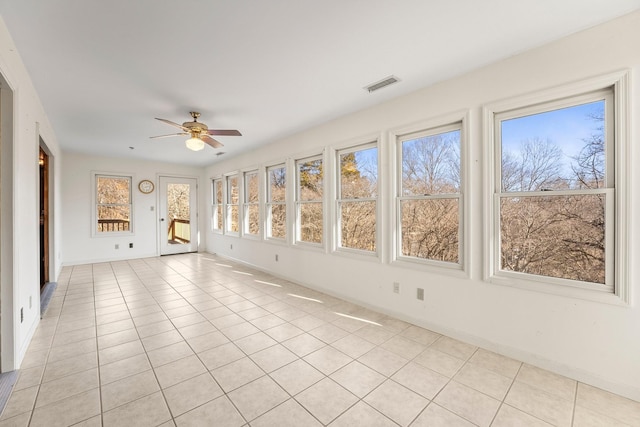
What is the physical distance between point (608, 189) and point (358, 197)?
7.69 ft

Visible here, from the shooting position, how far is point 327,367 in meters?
2.21

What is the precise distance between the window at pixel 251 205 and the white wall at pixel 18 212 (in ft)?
11.1

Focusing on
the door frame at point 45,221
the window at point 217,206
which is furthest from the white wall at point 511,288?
the door frame at point 45,221

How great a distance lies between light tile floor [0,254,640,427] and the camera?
1.69 meters

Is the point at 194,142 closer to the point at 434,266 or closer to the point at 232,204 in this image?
the point at 434,266

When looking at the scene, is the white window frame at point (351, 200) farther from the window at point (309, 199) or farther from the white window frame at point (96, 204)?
the white window frame at point (96, 204)

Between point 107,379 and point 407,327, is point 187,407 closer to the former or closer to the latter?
point 107,379

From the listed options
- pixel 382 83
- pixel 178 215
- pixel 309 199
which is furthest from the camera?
pixel 178 215

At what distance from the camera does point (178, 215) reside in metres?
7.66

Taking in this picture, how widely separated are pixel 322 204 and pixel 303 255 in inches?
35.9

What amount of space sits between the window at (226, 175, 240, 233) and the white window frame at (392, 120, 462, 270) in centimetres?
433

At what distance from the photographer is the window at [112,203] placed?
6.48 m

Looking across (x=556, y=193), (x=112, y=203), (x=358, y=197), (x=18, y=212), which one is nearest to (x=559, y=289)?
(x=556, y=193)

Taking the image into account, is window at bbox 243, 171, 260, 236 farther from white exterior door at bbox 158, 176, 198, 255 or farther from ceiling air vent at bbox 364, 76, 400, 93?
ceiling air vent at bbox 364, 76, 400, 93
